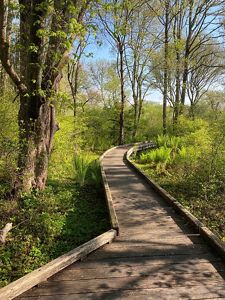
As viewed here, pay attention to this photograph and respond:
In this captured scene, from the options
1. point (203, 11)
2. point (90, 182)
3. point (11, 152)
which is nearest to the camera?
point (11, 152)

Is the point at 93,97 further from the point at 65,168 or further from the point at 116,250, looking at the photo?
the point at 116,250

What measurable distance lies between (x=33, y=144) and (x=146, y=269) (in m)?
4.15

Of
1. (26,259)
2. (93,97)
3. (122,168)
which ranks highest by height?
(93,97)

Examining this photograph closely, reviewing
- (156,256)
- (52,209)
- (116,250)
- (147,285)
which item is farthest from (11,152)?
(147,285)

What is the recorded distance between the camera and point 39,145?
7.44 m

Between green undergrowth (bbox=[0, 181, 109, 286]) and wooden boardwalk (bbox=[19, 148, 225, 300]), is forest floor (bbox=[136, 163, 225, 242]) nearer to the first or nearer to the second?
wooden boardwalk (bbox=[19, 148, 225, 300])

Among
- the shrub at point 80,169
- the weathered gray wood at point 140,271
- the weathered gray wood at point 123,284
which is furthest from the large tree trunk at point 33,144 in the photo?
the weathered gray wood at point 123,284

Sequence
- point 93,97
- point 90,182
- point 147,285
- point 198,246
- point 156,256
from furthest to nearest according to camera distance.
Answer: point 93,97
point 90,182
point 198,246
point 156,256
point 147,285

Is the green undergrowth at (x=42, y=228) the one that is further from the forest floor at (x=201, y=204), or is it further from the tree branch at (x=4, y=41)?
the tree branch at (x=4, y=41)

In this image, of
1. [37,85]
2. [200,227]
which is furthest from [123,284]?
[37,85]

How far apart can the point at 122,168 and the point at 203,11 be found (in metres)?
16.7

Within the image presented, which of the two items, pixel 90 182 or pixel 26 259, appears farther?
pixel 90 182

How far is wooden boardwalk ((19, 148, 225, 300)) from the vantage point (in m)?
3.54

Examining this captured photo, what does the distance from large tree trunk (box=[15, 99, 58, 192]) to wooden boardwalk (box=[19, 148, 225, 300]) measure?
233 centimetres
